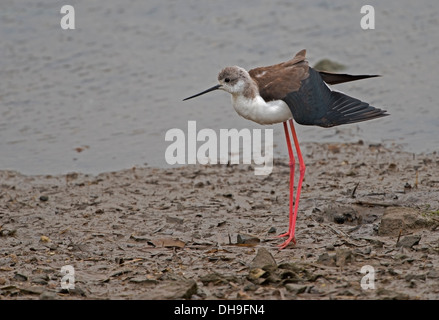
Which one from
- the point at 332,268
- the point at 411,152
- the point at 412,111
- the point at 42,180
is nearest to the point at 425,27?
the point at 412,111

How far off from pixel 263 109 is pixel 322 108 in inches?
21.4

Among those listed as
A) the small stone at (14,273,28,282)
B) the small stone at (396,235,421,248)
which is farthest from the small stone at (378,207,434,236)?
the small stone at (14,273,28,282)

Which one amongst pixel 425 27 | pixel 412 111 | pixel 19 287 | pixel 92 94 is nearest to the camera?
pixel 19 287

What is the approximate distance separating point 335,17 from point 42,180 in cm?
695

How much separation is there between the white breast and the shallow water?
2.62 metres

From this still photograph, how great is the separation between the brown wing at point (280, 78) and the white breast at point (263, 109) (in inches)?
2.5

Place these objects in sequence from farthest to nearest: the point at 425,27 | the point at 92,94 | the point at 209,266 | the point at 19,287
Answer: the point at 425,27
the point at 92,94
the point at 209,266
the point at 19,287

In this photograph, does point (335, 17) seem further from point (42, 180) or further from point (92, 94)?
point (42, 180)

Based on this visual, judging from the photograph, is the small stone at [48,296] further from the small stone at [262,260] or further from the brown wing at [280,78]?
the brown wing at [280,78]

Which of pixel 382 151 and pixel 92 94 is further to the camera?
pixel 92 94

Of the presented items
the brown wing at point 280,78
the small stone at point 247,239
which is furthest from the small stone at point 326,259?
the brown wing at point 280,78

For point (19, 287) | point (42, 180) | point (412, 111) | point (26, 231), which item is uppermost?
point (412, 111)

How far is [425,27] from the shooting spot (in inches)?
493

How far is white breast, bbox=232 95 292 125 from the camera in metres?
6.26
